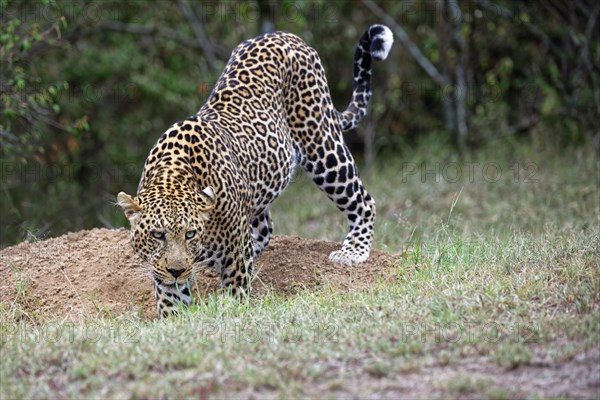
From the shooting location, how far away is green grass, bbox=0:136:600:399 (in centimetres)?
456

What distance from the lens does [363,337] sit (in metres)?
5.07

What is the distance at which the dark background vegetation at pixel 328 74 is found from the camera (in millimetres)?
12453

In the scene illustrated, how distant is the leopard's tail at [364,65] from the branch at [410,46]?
189 inches

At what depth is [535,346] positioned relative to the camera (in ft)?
15.9

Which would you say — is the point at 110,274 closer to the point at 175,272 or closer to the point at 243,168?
the point at 243,168

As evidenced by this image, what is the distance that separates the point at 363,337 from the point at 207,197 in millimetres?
1519

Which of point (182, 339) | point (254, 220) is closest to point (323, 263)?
point (254, 220)

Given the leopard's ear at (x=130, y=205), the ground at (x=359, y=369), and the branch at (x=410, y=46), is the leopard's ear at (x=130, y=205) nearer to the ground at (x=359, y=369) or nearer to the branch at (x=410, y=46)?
the ground at (x=359, y=369)

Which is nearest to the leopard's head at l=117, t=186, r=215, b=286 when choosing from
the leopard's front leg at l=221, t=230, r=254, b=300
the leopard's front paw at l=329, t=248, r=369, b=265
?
the leopard's front leg at l=221, t=230, r=254, b=300

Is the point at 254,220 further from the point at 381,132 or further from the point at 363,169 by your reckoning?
the point at 381,132

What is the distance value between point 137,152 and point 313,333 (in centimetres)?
950

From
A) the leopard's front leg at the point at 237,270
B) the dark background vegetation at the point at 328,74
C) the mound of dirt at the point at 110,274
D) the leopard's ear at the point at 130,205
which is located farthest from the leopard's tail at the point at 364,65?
the dark background vegetation at the point at 328,74

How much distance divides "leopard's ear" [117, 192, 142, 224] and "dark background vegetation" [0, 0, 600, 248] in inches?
239

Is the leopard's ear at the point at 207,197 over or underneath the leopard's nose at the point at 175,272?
over
